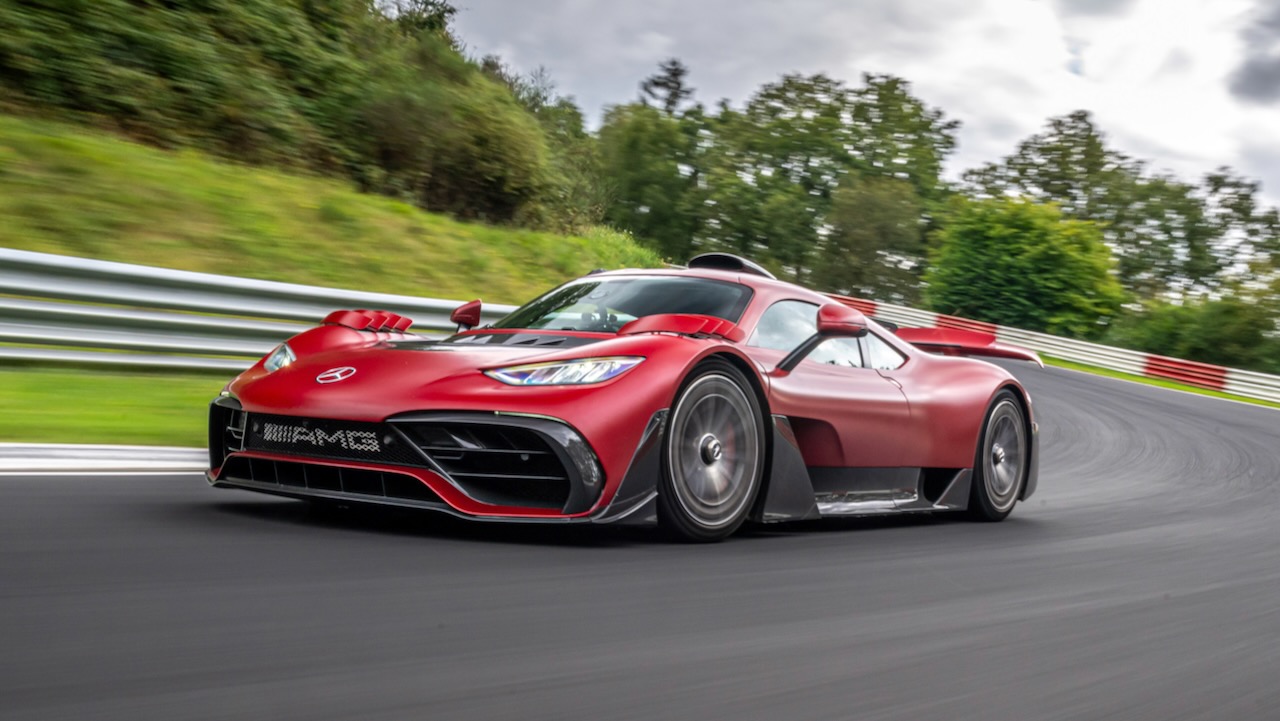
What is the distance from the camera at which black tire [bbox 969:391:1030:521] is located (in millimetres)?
6895

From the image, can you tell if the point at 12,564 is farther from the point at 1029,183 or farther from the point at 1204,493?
the point at 1029,183

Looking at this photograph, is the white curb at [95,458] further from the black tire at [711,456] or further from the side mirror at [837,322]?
the side mirror at [837,322]

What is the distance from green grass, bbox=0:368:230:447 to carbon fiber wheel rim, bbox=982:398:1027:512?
424 centimetres

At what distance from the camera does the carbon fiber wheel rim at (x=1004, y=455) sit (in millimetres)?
6982

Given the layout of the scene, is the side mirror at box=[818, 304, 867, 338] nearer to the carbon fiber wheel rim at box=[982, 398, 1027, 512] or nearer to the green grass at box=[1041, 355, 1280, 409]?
the carbon fiber wheel rim at box=[982, 398, 1027, 512]

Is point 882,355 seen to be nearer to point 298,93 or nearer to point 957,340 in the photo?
point 957,340

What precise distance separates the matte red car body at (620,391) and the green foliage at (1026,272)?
4585 centimetres

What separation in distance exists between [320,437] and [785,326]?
2189 millimetres

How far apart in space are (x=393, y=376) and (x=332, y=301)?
18.0 feet

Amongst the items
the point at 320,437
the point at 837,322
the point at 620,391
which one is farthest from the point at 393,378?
the point at 837,322

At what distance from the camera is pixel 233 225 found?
1171cm

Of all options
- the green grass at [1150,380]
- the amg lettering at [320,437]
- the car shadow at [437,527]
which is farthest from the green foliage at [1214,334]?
the amg lettering at [320,437]

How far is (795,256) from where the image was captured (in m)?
62.9

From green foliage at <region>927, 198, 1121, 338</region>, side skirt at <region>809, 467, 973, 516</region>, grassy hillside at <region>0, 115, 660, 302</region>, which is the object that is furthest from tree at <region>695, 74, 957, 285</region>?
side skirt at <region>809, 467, 973, 516</region>
